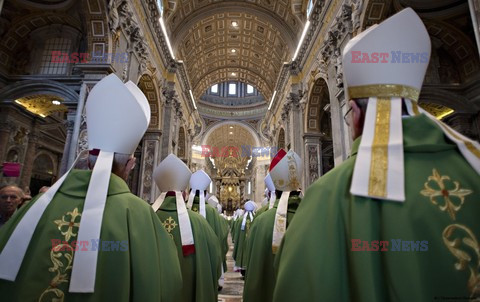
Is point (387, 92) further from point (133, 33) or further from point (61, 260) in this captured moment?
point (133, 33)

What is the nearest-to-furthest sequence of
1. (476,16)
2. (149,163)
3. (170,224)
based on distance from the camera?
(170,224) → (476,16) → (149,163)

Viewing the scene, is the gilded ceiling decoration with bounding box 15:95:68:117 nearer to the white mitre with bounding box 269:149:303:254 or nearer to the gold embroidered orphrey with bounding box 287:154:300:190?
the white mitre with bounding box 269:149:303:254

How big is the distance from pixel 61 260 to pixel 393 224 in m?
1.40

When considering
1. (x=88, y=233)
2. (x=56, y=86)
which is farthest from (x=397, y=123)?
(x=56, y=86)

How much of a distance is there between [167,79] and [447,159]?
46.6 ft

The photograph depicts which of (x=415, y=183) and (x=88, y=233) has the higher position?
(x=415, y=183)

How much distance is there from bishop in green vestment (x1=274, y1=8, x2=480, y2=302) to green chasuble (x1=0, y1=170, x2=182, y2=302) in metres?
0.74

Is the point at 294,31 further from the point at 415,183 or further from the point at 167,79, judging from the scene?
the point at 415,183

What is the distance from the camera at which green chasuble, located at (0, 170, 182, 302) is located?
1.17 m

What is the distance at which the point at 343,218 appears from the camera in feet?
2.96

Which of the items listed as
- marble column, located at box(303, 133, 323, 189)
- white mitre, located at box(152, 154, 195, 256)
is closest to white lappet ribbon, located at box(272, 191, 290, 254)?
white mitre, located at box(152, 154, 195, 256)

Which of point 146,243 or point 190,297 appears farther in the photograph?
point 190,297

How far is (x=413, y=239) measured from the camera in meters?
0.81

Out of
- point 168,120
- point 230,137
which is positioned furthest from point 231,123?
point 168,120
